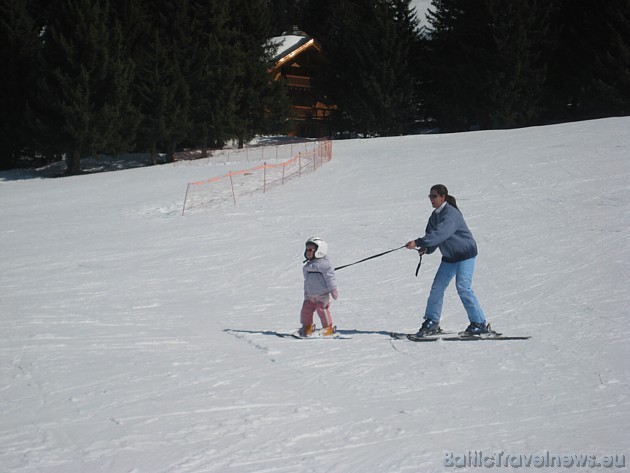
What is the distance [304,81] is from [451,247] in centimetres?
5325

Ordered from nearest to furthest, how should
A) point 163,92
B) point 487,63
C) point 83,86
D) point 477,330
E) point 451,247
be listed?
point 451,247 → point 477,330 → point 83,86 → point 163,92 → point 487,63

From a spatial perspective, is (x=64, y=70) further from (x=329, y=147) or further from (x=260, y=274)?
(x=260, y=274)

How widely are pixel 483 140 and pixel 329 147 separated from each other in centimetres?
768

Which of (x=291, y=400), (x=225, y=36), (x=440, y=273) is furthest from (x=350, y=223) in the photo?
(x=225, y=36)

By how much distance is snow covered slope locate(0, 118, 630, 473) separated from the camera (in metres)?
5.33

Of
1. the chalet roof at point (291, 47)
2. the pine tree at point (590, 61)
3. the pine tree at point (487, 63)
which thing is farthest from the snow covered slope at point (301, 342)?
the chalet roof at point (291, 47)

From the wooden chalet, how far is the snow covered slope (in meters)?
36.3

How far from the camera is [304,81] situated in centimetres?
6009

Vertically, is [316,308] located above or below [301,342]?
above

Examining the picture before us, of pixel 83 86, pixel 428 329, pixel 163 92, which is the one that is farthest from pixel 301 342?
pixel 163 92

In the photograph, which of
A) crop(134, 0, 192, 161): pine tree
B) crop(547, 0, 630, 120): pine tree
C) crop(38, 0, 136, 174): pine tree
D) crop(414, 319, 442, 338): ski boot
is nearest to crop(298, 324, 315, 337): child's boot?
crop(414, 319, 442, 338): ski boot

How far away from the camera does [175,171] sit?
117ft

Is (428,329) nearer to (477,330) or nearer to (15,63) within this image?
(477,330)

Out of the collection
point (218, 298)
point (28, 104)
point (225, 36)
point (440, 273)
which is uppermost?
point (225, 36)
